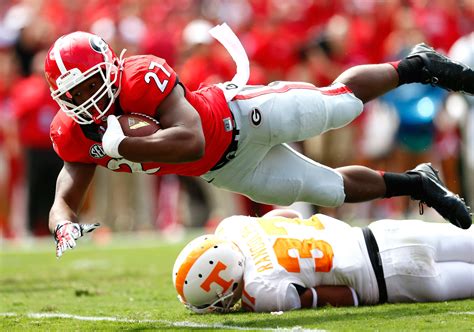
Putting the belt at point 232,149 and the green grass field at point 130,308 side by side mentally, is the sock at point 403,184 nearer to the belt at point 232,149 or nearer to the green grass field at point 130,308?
the green grass field at point 130,308

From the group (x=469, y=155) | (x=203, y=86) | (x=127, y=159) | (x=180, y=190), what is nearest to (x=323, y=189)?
(x=203, y=86)

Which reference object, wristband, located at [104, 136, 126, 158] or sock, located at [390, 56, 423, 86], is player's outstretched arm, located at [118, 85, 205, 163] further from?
sock, located at [390, 56, 423, 86]

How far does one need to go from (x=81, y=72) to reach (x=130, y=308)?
1.48 m

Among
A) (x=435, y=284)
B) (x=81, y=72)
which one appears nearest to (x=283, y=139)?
(x=435, y=284)

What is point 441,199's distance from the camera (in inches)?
219

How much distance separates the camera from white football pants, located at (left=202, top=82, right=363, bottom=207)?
5434mm

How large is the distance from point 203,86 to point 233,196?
6209mm

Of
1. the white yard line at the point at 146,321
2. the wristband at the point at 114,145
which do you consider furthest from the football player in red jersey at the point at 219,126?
the white yard line at the point at 146,321

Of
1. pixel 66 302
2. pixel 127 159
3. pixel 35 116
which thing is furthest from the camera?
pixel 35 116

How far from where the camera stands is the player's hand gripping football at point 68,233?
186 inches

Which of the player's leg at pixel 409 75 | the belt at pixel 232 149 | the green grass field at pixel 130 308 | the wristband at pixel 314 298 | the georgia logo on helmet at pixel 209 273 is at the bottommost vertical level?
the green grass field at pixel 130 308

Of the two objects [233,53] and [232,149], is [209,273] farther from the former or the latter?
[233,53]

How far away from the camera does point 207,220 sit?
41.8 feet

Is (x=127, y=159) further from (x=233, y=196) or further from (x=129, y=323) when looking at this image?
(x=233, y=196)
